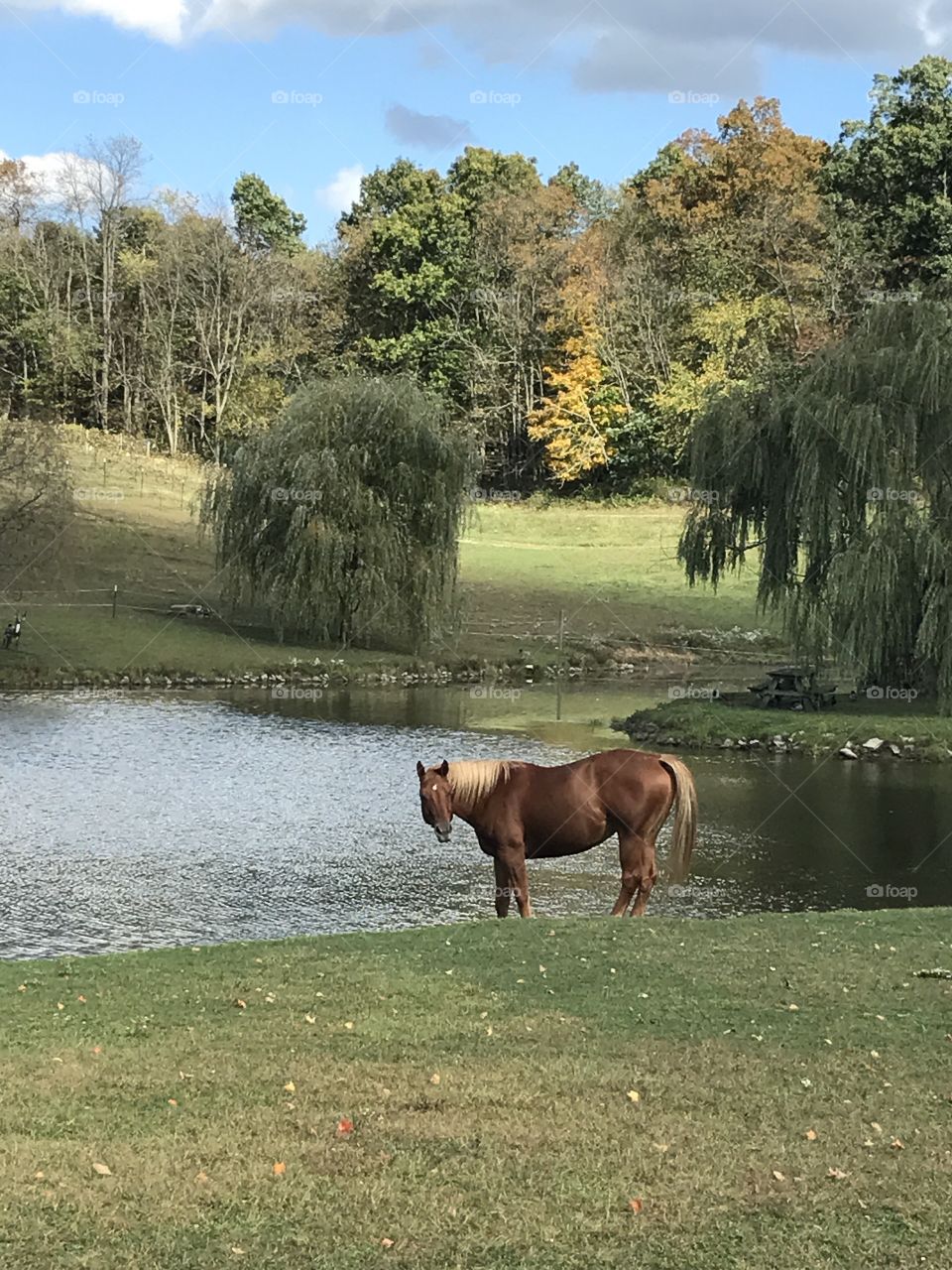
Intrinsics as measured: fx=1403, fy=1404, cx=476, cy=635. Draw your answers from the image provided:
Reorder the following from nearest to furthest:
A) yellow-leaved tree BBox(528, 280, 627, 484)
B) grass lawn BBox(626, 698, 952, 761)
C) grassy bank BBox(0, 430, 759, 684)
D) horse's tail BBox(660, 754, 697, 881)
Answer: horse's tail BBox(660, 754, 697, 881), grass lawn BBox(626, 698, 952, 761), grassy bank BBox(0, 430, 759, 684), yellow-leaved tree BBox(528, 280, 627, 484)

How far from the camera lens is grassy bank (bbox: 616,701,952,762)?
1046 inches

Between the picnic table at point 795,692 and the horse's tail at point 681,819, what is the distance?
17075 millimetres

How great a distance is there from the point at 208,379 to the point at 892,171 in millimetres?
35999

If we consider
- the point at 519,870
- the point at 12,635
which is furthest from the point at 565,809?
the point at 12,635

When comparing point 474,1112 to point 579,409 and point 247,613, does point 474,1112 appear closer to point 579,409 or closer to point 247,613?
point 247,613

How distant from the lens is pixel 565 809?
1244 centimetres

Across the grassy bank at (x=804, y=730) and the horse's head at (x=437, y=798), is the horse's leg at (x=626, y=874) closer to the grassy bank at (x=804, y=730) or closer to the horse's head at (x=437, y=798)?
the horse's head at (x=437, y=798)

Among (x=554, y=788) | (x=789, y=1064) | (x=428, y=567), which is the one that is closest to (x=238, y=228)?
(x=428, y=567)

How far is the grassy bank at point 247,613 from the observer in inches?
1448

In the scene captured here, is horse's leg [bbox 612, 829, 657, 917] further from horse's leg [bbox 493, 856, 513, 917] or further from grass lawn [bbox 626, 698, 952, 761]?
grass lawn [bbox 626, 698, 952, 761]

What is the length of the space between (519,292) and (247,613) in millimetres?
35405

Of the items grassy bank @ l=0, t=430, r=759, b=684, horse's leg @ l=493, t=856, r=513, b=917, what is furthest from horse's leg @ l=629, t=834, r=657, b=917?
grassy bank @ l=0, t=430, r=759, b=684

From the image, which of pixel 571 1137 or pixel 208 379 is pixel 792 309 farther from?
pixel 571 1137

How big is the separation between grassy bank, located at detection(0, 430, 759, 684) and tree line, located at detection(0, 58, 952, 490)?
260 inches
